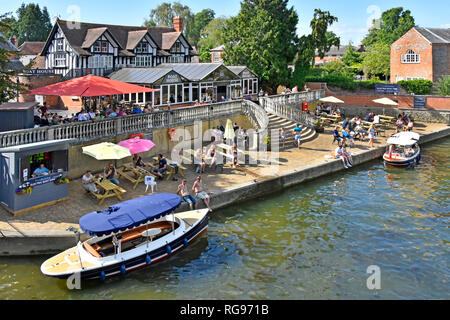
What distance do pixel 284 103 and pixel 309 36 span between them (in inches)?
403

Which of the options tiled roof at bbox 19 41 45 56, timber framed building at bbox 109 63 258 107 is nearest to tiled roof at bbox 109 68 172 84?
timber framed building at bbox 109 63 258 107

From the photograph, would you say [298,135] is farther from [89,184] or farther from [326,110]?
[89,184]

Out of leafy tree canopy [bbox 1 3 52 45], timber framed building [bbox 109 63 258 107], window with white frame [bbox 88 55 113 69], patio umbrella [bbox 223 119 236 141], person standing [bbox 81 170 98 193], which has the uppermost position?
leafy tree canopy [bbox 1 3 52 45]

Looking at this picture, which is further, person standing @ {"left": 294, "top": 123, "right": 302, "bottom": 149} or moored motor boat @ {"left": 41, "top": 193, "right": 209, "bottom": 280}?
person standing @ {"left": 294, "top": 123, "right": 302, "bottom": 149}

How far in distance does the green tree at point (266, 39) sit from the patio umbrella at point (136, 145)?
22.9m

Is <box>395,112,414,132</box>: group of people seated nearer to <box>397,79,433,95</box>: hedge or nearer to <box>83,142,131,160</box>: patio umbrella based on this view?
<box>397,79,433,95</box>: hedge

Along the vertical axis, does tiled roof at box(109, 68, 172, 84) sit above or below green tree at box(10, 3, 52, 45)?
below

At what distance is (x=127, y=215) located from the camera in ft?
45.6

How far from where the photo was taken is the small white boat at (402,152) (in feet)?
89.2

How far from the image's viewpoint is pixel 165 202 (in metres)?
15.0

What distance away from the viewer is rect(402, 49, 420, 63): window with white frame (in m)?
53.8

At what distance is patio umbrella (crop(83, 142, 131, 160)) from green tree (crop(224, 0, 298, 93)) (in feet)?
81.3
